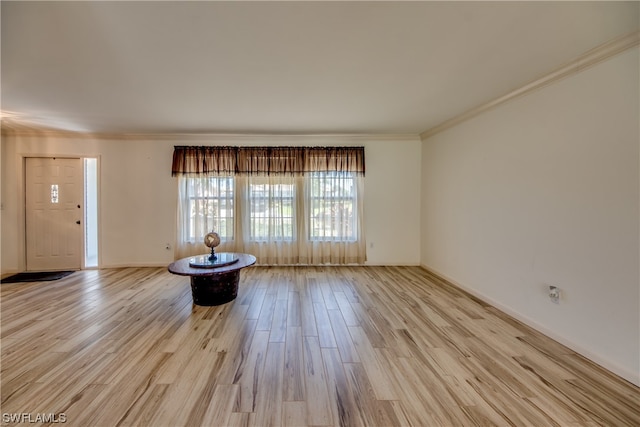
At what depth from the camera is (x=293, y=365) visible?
76.5 inches

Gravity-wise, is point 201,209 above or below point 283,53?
below

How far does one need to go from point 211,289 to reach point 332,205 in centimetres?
253

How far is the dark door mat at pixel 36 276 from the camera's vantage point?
151 inches

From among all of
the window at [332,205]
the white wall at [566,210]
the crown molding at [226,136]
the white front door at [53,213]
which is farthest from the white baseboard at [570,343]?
the white front door at [53,213]

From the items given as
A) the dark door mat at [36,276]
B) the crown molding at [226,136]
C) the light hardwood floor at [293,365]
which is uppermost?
the crown molding at [226,136]

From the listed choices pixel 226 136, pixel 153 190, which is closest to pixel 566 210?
pixel 226 136

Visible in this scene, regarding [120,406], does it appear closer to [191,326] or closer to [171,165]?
[191,326]

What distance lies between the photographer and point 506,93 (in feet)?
8.96

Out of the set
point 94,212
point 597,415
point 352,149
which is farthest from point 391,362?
point 94,212

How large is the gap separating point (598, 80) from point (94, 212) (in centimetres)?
726

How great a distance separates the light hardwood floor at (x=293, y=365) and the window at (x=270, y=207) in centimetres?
161

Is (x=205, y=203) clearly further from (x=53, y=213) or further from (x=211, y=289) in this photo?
(x=53, y=213)

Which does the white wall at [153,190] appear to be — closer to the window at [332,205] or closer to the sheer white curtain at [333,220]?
the sheer white curtain at [333,220]

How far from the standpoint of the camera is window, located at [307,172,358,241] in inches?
183
